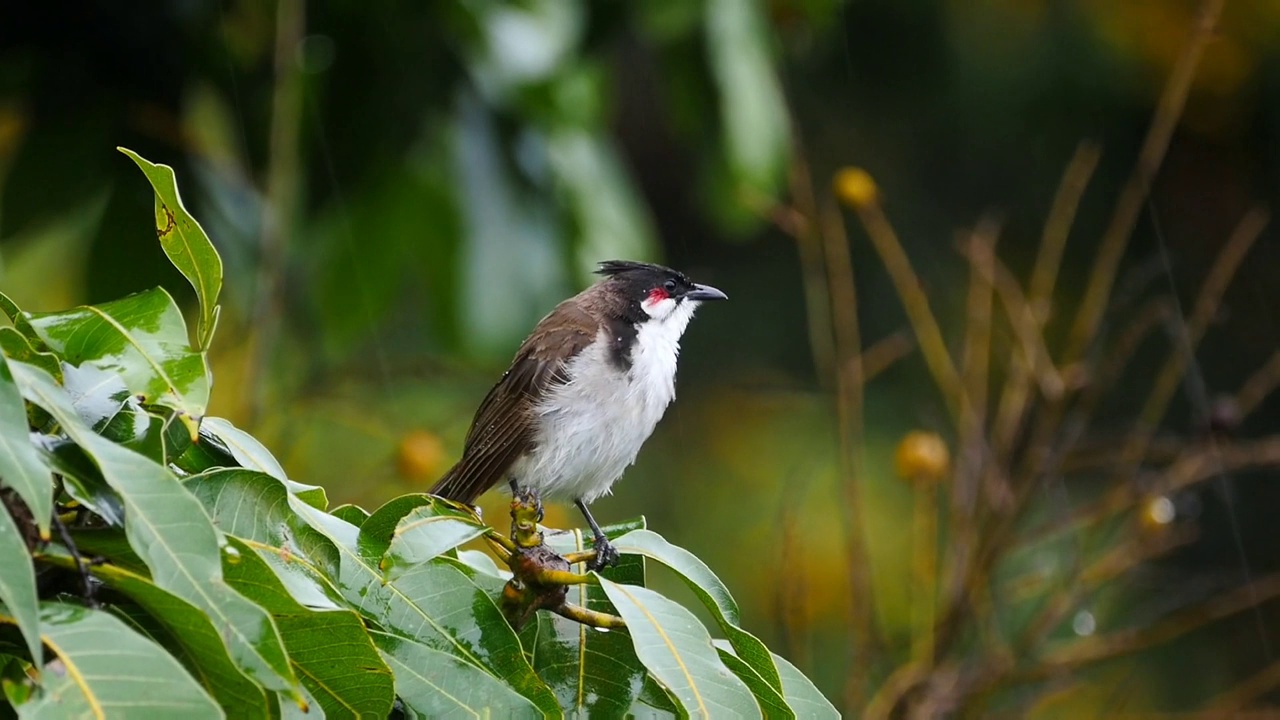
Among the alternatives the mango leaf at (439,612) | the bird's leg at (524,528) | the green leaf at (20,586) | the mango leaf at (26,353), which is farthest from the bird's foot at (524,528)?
the green leaf at (20,586)

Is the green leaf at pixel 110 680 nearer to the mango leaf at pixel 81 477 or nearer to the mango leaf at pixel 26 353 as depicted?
the mango leaf at pixel 81 477

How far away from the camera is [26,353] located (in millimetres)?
1482

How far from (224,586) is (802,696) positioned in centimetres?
75

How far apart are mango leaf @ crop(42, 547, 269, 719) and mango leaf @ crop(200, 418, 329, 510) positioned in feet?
1.05

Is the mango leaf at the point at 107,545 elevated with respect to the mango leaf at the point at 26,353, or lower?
lower

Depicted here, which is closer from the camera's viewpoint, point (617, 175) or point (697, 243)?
point (617, 175)

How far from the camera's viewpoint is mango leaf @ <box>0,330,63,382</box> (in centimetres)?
146

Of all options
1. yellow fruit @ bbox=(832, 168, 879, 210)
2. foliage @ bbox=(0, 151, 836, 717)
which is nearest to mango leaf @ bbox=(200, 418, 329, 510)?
foliage @ bbox=(0, 151, 836, 717)

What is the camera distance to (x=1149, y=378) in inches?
299

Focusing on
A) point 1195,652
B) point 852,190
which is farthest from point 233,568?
point 1195,652

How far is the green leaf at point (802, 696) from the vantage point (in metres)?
1.76

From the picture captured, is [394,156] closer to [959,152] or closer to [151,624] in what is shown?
[151,624]

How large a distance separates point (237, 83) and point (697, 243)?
4.67 m

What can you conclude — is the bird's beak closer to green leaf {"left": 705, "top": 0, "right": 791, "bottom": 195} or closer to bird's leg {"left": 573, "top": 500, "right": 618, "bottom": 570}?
green leaf {"left": 705, "top": 0, "right": 791, "bottom": 195}
